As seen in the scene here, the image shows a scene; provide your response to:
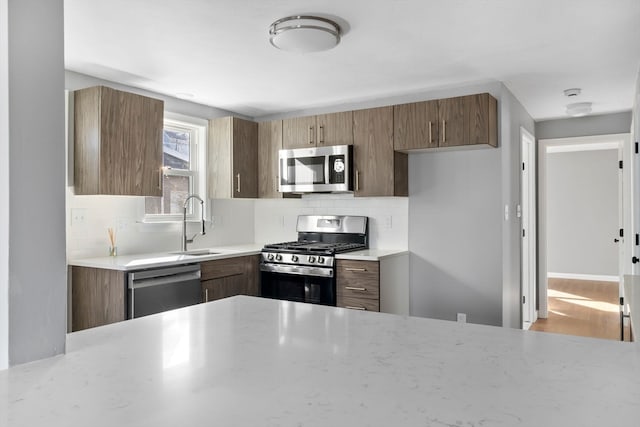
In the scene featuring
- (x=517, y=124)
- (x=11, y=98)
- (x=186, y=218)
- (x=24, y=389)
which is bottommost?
(x=24, y=389)

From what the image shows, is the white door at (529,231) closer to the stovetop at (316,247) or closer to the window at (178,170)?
the stovetop at (316,247)

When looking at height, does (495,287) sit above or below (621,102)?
below

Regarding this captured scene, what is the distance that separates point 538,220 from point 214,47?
417 centimetres

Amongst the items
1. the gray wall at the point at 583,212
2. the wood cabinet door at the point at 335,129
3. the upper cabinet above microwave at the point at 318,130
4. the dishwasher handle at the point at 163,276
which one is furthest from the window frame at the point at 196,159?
the gray wall at the point at 583,212

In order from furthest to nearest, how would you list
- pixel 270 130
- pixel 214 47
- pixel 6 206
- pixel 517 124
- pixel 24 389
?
pixel 270 130
pixel 517 124
pixel 214 47
pixel 6 206
pixel 24 389

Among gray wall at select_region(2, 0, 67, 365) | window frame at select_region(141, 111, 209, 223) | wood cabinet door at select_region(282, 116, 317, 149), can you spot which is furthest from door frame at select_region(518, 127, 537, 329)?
gray wall at select_region(2, 0, 67, 365)

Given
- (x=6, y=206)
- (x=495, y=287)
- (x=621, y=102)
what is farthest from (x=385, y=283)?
(x=6, y=206)

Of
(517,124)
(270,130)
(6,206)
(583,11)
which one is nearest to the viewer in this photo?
(6,206)

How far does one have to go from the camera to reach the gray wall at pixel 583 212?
7840 millimetres

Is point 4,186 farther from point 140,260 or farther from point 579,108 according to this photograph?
point 579,108

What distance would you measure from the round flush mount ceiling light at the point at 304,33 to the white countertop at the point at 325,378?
1778 millimetres

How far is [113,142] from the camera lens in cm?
334

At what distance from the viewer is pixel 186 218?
4.41 m

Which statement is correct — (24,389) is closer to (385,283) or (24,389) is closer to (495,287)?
(385,283)
